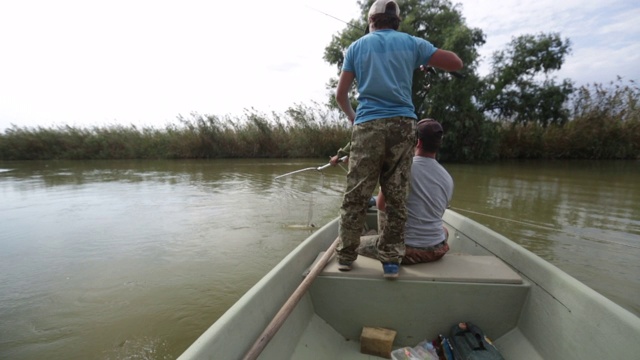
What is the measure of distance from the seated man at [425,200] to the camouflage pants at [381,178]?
165mm

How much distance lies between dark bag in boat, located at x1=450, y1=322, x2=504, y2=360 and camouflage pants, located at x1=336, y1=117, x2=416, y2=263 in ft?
1.61

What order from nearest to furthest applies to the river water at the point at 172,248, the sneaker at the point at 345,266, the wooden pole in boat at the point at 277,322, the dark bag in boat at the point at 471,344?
1. the wooden pole in boat at the point at 277,322
2. the dark bag in boat at the point at 471,344
3. the sneaker at the point at 345,266
4. the river water at the point at 172,248

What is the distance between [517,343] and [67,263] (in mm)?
4395

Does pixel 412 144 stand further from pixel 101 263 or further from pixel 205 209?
pixel 205 209

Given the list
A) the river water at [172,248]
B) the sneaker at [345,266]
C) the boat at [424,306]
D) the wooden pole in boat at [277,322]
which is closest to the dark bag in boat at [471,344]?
the boat at [424,306]

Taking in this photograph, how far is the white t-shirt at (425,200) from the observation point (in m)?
1.99

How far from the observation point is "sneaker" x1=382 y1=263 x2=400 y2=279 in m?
1.77

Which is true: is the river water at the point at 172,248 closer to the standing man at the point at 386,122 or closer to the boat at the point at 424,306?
the boat at the point at 424,306

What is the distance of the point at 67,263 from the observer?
3.67m

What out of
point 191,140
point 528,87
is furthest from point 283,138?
point 528,87

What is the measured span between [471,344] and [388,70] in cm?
151

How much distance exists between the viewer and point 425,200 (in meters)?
2.00

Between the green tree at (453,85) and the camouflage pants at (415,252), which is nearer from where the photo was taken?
the camouflage pants at (415,252)

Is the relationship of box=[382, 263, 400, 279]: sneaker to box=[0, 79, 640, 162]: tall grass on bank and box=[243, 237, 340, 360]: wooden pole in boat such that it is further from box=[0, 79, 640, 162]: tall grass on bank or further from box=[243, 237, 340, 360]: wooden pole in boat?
box=[0, 79, 640, 162]: tall grass on bank
